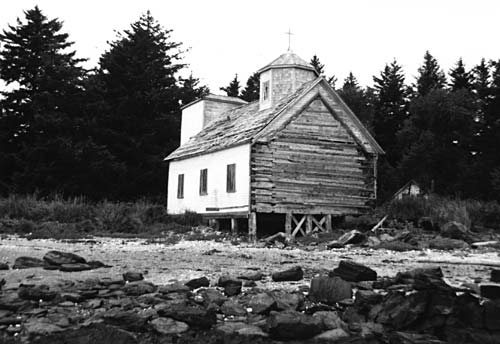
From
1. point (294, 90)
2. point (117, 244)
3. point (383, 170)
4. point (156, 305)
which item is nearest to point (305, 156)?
point (294, 90)

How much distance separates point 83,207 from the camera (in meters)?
24.6

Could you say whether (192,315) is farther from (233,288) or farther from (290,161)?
(290,161)

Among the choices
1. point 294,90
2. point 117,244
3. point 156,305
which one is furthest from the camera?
point 294,90

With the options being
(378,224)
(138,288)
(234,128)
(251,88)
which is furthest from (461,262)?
(251,88)

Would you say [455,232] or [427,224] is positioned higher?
[427,224]

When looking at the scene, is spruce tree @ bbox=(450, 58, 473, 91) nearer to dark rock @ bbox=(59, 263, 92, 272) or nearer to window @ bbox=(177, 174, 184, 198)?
window @ bbox=(177, 174, 184, 198)

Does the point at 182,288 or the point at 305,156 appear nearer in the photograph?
the point at 182,288

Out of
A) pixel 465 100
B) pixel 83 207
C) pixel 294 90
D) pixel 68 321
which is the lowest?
pixel 68 321

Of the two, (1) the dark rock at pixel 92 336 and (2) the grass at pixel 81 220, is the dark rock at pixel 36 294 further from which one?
(2) the grass at pixel 81 220

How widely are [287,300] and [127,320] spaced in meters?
2.31

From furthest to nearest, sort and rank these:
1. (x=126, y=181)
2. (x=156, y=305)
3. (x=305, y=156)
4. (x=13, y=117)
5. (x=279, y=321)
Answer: (x=126, y=181) → (x=13, y=117) → (x=305, y=156) → (x=156, y=305) → (x=279, y=321)

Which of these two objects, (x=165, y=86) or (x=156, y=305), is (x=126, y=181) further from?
(x=156, y=305)

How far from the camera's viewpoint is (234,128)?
86.1ft

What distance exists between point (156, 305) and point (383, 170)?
1361 inches
